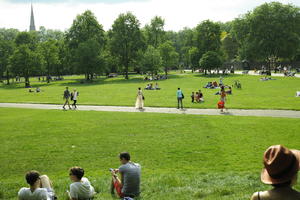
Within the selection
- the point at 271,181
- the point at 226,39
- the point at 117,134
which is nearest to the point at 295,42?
the point at 226,39

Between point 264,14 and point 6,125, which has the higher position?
point 264,14

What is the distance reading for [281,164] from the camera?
2982 millimetres

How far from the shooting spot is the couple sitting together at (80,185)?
5.90 m

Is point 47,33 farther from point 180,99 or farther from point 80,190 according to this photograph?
point 80,190

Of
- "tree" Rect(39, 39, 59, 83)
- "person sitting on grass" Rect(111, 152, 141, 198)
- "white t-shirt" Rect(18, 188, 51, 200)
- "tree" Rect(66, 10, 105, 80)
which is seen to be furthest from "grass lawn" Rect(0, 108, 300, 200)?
"tree" Rect(39, 39, 59, 83)

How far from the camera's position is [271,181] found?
3.09 m

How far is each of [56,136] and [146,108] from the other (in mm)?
11671

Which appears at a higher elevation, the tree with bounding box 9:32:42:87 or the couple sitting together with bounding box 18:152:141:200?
the tree with bounding box 9:32:42:87

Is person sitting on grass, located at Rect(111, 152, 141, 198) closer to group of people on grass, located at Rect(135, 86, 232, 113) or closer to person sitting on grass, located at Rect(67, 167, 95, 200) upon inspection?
person sitting on grass, located at Rect(67, 167, 95, 200)

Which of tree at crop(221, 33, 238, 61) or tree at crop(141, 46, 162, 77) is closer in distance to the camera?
tree at crop(141, 46, 162, 77)

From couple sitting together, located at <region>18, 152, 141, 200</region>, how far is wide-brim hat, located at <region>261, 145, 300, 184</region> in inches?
109

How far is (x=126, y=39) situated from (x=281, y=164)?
83215 millimetres

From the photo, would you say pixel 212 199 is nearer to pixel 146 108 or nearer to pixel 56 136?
pixel 56 136

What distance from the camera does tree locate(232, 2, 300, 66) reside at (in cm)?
7425
